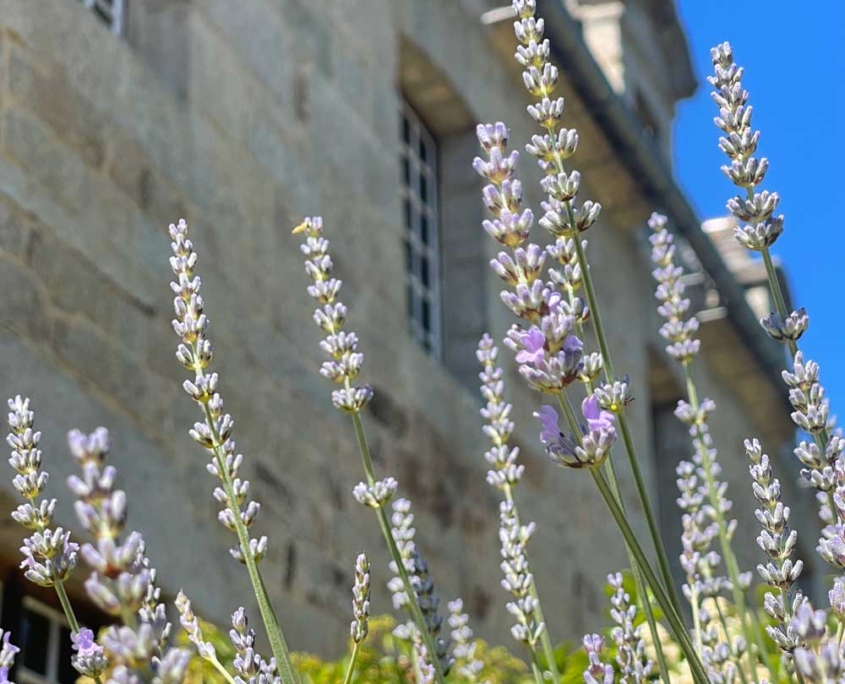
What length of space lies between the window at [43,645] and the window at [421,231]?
310 centimetres

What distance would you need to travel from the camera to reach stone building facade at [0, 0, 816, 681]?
405cm

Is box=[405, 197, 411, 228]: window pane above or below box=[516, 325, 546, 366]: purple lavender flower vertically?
above

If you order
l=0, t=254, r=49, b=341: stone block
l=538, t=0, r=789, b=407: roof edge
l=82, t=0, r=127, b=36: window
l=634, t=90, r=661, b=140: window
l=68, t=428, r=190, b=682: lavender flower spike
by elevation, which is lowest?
l=68, t=428, r=190, b=682: lavender flower spike

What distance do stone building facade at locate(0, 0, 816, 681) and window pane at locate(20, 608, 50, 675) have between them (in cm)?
2

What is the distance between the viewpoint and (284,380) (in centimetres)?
507

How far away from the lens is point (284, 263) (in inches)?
208

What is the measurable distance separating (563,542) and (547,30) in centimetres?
251

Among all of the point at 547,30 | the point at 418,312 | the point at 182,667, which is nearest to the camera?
the point at 182,667

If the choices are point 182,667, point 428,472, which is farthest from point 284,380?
point 182,667

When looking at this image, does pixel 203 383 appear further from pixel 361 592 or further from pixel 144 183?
pixel 144 183

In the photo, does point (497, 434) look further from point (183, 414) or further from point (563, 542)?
point (563, 542)

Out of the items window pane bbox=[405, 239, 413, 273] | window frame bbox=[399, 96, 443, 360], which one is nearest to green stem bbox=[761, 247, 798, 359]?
window frame bbox=[399, 96, 443, 360]

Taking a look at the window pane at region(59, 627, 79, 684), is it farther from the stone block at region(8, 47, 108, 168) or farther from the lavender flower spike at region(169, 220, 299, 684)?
the lavender flower spike at region(169, 220, 299, 684)

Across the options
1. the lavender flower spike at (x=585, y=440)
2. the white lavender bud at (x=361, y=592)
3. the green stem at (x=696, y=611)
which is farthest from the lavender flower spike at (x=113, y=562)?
the green stem at (x=696, y=611)
